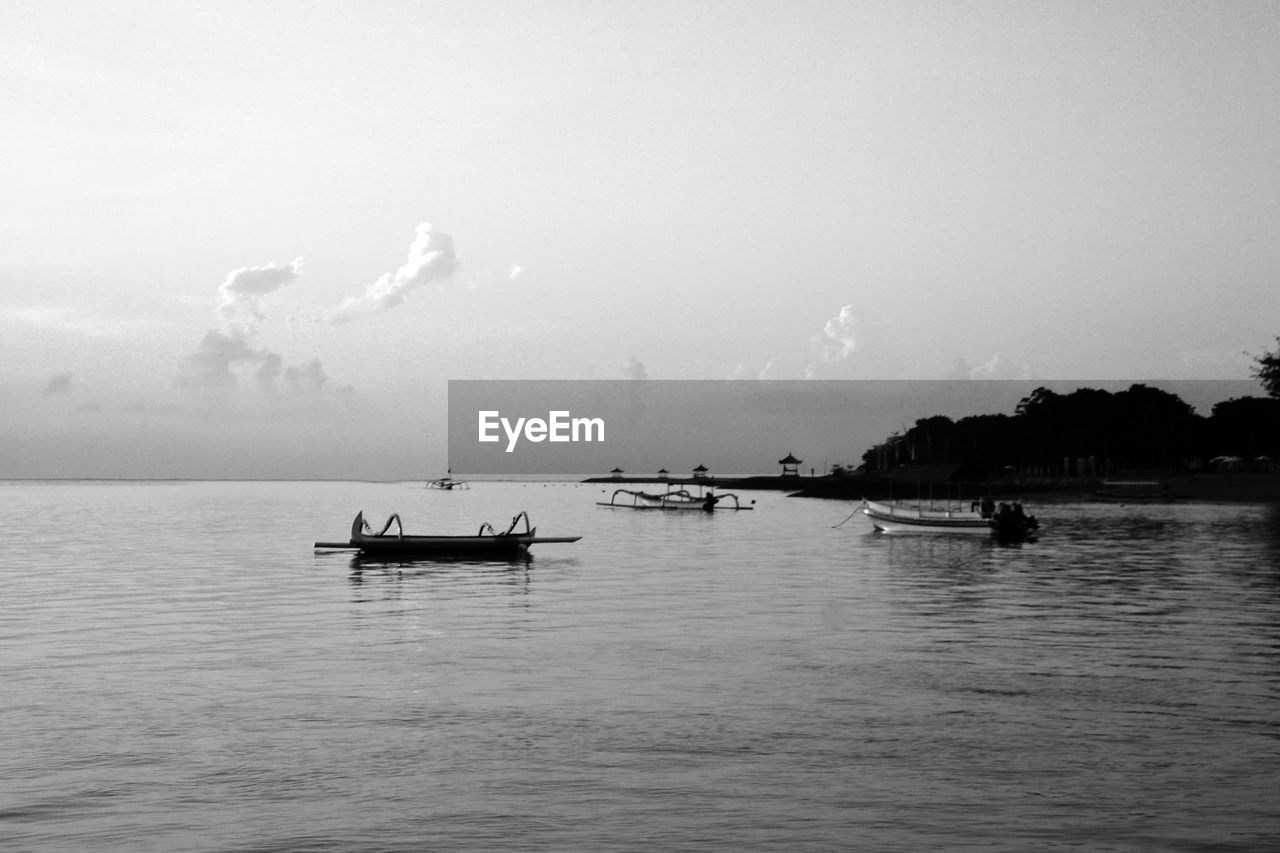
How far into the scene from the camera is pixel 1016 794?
17109 mm

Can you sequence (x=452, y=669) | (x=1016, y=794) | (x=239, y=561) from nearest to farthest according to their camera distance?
(x=1016, y=794) → (x=452, y=669) → (x=239, y=561)

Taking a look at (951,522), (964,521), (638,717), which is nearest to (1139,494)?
(951,522)

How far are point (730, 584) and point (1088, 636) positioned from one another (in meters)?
20.7

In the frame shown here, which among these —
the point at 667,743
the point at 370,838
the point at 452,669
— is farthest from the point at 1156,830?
the point at 452,669

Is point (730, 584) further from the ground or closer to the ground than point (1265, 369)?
closer to the ground

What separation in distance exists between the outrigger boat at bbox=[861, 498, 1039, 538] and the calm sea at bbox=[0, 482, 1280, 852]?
1306 inches

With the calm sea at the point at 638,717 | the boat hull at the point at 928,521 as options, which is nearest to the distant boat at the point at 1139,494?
the boat hull at the point at 928,521

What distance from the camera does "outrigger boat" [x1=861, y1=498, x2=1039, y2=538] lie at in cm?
8494

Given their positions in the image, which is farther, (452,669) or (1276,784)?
(452,669)

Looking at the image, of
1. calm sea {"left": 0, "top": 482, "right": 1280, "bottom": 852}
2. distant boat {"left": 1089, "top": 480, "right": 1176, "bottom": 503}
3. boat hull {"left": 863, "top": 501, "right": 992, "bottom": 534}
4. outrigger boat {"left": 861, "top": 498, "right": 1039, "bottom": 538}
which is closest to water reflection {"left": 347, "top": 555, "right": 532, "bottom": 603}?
calm sea {"left": 0, "top": 482, "right": 1280, "bottom": 852}

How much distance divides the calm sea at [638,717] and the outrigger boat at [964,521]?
109 feet

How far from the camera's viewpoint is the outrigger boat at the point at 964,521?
279 ft

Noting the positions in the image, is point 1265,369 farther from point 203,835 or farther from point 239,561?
point 203,835

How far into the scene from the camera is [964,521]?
3420 inches
